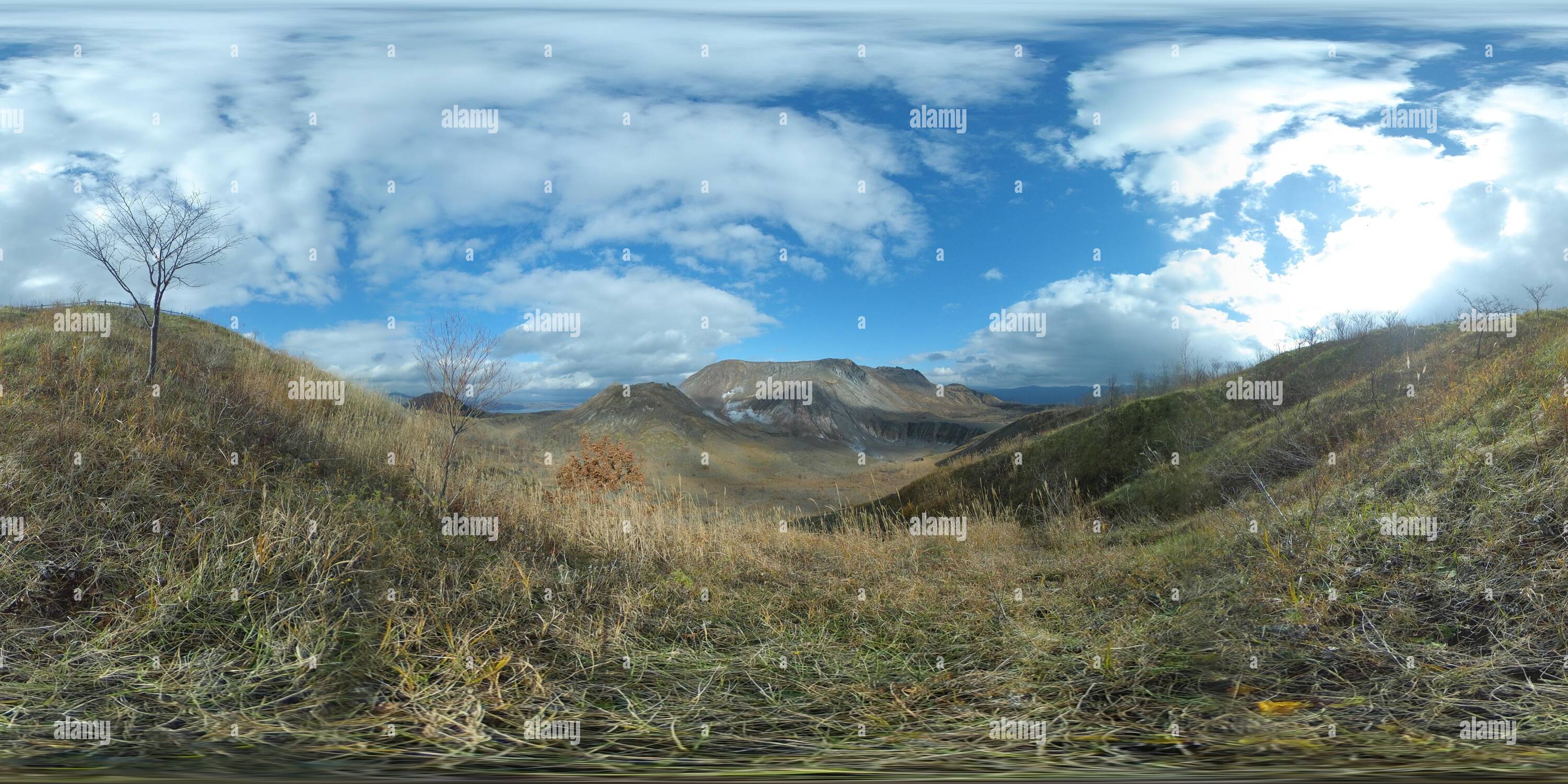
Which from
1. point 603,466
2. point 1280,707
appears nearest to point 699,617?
point 1280,707

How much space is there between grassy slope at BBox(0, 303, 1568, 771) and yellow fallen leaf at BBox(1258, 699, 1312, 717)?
0.04 m

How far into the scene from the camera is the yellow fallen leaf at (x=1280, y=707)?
296 cm

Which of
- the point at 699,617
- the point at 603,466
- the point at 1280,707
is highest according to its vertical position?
the point at 603,466

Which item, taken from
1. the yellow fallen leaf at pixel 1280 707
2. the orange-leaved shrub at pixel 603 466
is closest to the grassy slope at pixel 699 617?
the yellow fallen leaf at pixel 1280 707

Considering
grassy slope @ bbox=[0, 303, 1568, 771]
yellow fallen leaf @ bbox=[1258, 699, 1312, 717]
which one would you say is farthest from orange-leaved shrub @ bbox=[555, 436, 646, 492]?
yellow fallen leaf @ bbox=[1258, 699, 1312, 717]

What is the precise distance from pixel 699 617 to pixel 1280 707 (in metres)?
2.82

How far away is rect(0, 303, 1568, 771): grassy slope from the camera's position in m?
2.80

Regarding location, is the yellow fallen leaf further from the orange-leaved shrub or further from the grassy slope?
the orange-leaved shrub

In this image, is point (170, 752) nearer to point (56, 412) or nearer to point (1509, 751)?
point (56, 412)

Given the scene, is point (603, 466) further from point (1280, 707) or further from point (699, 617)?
point (1280, 707)

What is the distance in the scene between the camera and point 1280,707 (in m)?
3.02

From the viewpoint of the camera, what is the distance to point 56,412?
5414 mm

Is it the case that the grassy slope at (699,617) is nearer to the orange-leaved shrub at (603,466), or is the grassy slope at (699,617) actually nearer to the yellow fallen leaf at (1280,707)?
the yellow fallen leaf at (1280,707)

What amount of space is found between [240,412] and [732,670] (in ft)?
18.1
